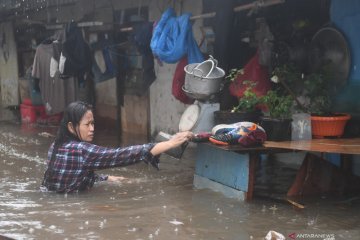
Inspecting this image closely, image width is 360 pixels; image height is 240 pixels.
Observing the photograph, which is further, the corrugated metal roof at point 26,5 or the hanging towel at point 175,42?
the corrugated metal roof at point 26,5

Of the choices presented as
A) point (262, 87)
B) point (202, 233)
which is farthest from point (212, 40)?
point (202, 233)

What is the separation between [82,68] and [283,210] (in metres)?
6.50

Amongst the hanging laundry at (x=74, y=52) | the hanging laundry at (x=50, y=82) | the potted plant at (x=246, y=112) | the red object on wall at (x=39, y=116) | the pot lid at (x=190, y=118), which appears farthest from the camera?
the red object on wall at (x=39, y=116)

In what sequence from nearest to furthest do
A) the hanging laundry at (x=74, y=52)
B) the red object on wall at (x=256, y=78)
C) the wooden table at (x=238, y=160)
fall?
the wooden table at (x=238, y=160), the red object on wall at (x=256, y=78), the hanging laundry at (x=74, y=52)

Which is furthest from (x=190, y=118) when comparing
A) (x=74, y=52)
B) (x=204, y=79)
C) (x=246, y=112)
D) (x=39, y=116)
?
(x=39, y=116)

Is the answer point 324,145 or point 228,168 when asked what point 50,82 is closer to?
point 228,168

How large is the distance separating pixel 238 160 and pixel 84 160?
1.70 metres

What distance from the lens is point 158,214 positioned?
5.23 metres

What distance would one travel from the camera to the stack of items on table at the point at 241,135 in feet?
17.5

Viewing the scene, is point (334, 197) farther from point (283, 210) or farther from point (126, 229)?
point (126, 229)

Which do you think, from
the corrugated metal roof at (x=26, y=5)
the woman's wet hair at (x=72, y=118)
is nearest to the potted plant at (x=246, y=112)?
the woman's wet hair at (x=72, y=118)

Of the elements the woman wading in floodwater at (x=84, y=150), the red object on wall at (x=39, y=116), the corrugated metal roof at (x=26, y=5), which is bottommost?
the red object on wall at (x=39, y=116)

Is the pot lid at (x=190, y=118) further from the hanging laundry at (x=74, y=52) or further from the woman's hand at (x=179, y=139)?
the hanging laundry at (x=74, y=52)

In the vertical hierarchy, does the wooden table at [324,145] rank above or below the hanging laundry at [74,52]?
below
